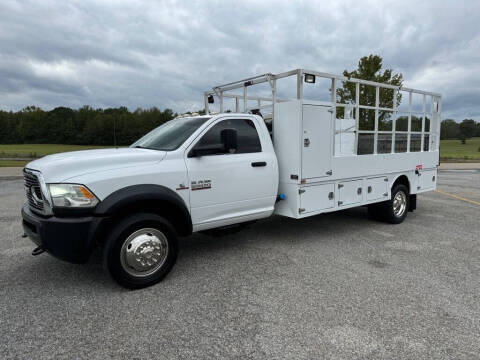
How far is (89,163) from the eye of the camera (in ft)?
12.0

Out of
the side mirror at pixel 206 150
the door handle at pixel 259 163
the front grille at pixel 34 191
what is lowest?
the front grille at pixel 34 191

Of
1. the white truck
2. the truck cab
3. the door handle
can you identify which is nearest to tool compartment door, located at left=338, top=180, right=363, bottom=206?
the white truck

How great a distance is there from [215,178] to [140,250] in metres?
1.28

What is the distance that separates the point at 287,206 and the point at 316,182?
0.60 m

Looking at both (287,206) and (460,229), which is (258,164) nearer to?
(287,206)

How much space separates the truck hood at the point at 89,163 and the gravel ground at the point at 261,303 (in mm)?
1331

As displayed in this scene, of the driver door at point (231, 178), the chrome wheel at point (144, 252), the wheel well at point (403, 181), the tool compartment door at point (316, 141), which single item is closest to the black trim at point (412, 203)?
the wheel well at point (403, 181)

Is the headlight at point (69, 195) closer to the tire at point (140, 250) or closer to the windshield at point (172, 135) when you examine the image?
the tire at point (140, 250)

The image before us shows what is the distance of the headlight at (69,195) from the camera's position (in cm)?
344

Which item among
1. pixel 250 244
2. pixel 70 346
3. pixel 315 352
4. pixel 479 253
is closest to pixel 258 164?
pixel 250 244

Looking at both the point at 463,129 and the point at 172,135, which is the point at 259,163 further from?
the point at 463,129

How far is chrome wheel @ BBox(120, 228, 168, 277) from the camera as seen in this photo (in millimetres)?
3725

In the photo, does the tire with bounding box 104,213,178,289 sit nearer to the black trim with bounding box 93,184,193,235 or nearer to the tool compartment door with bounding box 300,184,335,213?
the black trim with bounding box 93,184,193,235

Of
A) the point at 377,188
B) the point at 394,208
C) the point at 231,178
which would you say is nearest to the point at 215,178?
the point at 231,178
